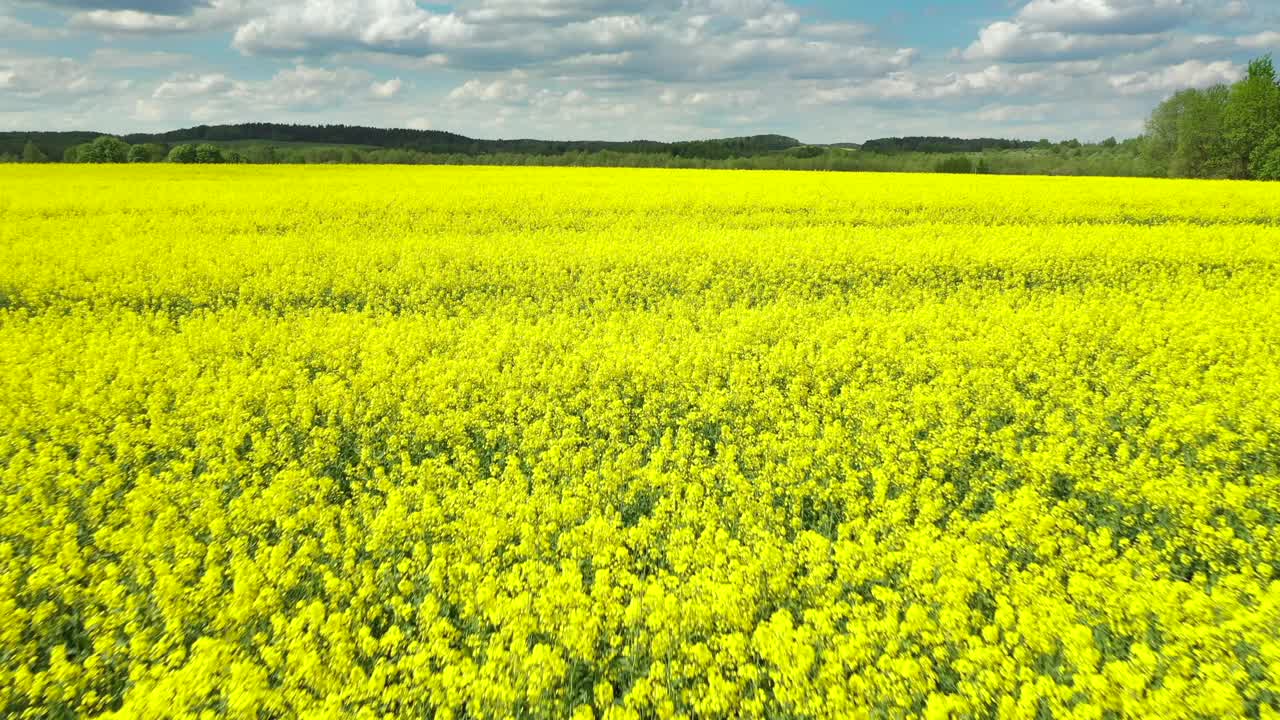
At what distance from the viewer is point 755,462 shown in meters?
6.11

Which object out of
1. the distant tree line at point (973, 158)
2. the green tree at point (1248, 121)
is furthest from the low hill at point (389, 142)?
the green tree at point (1248, 121)

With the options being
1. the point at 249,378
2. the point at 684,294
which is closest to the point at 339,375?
the point at 249,378

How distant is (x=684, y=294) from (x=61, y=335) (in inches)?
362

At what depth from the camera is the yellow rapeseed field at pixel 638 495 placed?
3697 millimetres

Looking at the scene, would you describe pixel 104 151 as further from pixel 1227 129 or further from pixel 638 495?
pixel 1227 129

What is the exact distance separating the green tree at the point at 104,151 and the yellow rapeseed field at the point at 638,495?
40.7m

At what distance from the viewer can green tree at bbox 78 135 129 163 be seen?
145 feet

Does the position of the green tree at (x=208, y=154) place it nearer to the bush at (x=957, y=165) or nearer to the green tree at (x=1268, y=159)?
the bush at (x=957, y=165)

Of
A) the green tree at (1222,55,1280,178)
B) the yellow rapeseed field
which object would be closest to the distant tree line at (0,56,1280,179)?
the green tree at (1222,55,1280,178)

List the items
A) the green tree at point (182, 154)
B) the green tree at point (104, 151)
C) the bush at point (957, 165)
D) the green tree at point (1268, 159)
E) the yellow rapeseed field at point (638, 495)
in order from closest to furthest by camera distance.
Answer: the yellow rapeseed field at point (638, 495)
the green tree at point (1268, 159)
the green tree at point (104, 151)
the bush at point (957, 165)
the green tree at point (182, 154)

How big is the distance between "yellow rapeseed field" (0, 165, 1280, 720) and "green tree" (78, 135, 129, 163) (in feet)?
134

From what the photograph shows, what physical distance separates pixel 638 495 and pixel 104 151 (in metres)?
54.0

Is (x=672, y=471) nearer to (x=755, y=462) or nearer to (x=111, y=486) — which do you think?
(x=755, y=462)

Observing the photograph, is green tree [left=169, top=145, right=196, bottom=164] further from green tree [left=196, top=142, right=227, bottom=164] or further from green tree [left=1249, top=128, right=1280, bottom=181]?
green tree [left=1249, top=128, right=1280, bottom=181]
